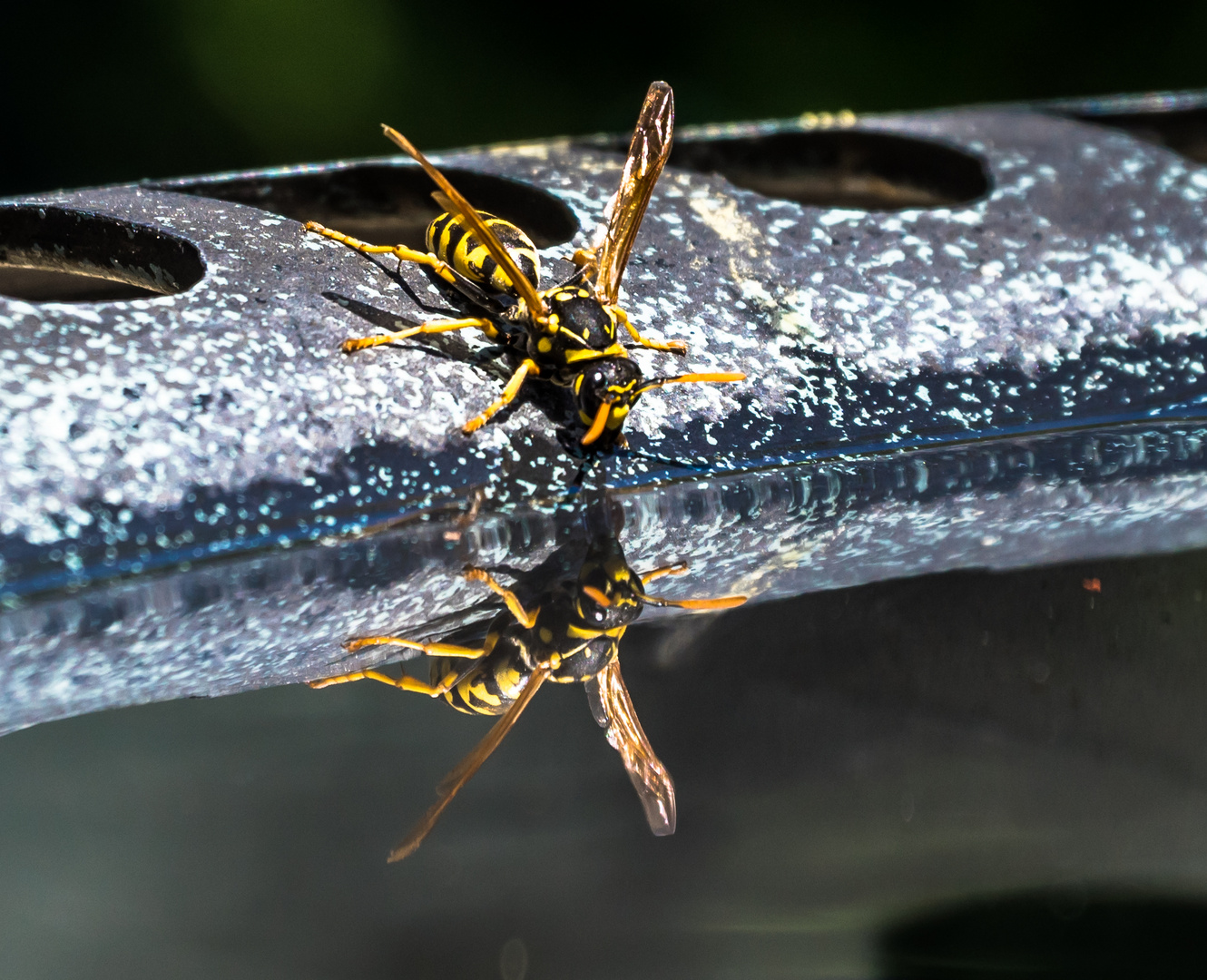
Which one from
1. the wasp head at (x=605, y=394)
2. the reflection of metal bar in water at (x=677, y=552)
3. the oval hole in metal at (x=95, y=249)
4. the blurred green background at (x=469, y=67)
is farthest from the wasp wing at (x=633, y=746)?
the blurred green background at (x=469, y=67)

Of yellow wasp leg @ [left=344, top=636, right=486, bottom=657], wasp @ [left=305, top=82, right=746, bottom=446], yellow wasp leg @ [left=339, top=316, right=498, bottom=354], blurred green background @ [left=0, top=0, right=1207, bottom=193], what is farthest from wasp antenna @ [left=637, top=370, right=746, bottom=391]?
blurred green background @ [left=0, top=0, right=1207, bottom=193]

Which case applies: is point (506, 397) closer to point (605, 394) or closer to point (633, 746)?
point (605, 394)

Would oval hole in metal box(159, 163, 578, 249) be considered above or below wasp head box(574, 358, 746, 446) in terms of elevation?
above

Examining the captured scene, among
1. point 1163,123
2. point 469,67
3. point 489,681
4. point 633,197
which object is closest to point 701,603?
point 489,681

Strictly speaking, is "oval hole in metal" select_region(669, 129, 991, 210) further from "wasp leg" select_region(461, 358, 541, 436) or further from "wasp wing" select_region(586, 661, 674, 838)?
"wasp wing" select_region(586, 661, 674, 838)

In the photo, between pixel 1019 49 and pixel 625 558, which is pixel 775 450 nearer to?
pixel 625 558

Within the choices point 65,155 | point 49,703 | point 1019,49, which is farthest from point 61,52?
point 49,703
